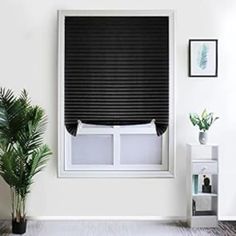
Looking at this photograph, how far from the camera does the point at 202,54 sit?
4176 mm

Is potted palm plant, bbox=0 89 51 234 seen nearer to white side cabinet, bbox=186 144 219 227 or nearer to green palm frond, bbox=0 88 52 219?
green palm frond, bbox=0 88 52 219

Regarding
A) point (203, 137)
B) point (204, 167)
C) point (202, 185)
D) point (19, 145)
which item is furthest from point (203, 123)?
point (19, 145)

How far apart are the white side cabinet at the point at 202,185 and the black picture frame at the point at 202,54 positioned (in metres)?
0.87

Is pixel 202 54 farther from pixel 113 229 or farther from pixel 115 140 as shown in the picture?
pixel 113 229

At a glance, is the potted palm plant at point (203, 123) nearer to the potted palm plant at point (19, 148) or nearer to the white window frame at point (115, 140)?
the white window frame at point (115, 140)

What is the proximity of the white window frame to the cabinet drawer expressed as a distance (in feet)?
1.06

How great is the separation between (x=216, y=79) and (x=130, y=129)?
1100mm

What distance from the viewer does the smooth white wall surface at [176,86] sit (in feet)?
13.7

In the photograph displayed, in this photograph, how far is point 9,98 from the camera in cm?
385

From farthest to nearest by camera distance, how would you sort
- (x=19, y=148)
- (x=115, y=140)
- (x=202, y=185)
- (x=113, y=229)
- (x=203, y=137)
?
1. (x=115, y=140)
2. (x=202, y=185)
3. (x=203, y=137)
4. (x=113, y=229)
5. (x=19, y=148)

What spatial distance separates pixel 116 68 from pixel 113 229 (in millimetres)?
1700

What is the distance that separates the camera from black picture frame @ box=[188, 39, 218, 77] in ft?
13.7

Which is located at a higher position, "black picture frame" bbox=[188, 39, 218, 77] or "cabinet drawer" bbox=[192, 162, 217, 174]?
"black picture frame" bbox=[188, 39, 218, 77]

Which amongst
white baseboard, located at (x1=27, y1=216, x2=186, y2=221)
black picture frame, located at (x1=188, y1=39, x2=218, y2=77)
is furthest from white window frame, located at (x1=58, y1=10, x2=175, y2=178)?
white baseboard, located at (x1=27, y1=216, x2=186, y2=221)
